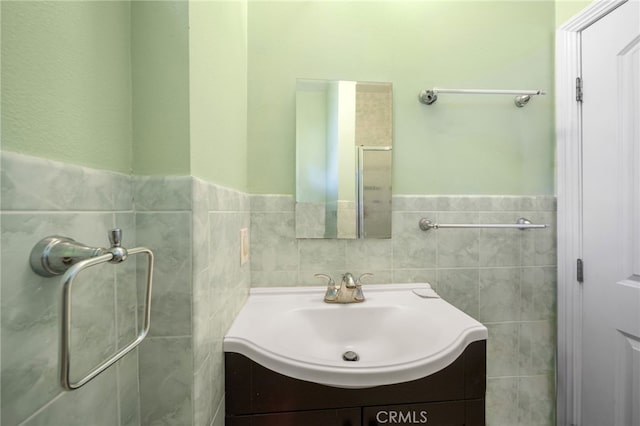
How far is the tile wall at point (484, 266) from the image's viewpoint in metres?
1.16

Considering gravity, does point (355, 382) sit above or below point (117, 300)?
below

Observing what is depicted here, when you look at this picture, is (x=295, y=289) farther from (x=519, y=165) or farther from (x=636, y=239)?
(x=636, y=239)

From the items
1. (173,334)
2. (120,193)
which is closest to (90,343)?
(173,334)

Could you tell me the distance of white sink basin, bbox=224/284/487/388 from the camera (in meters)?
0.67

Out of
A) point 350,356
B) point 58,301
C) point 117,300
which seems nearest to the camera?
point 58,301

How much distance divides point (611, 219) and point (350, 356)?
3.91 ft

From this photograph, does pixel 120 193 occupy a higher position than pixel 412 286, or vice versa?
pixel 120 193

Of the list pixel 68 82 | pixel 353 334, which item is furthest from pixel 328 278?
pixel 68 82

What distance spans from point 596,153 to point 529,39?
626mm

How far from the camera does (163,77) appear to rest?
→ 1.84 ft

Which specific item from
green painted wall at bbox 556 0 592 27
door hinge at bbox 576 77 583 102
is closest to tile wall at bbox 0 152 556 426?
door hinge at bbox 576 77 583 102

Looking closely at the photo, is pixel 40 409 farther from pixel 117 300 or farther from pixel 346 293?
pixel 346 293

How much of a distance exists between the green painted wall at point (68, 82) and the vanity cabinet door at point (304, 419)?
2.33 feet

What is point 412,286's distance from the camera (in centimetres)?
118
